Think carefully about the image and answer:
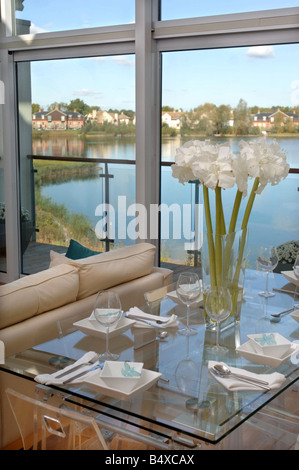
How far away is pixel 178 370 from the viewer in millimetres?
1792

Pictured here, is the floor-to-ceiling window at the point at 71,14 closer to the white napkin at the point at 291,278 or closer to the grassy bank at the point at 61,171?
the grassy bank at the point at 61,171

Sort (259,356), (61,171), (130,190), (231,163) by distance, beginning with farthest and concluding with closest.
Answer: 1. (61,171)
2. (130,190)
3. (231,163)
4. (259,356)

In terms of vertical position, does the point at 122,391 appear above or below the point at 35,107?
below

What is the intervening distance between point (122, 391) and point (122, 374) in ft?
0.23

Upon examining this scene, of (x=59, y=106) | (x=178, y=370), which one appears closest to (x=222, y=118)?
(x=59, y=106)

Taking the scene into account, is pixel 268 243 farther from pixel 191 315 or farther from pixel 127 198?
pixel 191 315

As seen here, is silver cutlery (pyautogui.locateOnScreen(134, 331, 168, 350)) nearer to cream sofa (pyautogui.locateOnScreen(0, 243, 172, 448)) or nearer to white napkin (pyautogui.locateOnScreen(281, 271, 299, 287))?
cream sofa (pyautogui.locateOnScreen(0, 243, 172, 448))

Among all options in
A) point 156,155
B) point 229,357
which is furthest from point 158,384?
point 156,155

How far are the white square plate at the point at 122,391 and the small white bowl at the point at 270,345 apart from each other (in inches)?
15.9

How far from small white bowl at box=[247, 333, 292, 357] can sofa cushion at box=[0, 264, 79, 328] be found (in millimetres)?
901

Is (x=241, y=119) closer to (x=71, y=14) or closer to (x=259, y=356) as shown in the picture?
(x=71, y=14)

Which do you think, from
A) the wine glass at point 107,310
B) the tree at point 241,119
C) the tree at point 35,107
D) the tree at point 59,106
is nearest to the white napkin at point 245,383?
the wine glass at point 107,310

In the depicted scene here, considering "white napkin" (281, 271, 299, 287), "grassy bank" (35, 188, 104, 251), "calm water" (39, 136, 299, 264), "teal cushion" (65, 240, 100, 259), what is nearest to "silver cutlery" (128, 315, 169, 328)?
"white napkin" (281, 271, 299, 287)

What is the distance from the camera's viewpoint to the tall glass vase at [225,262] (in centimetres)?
217
